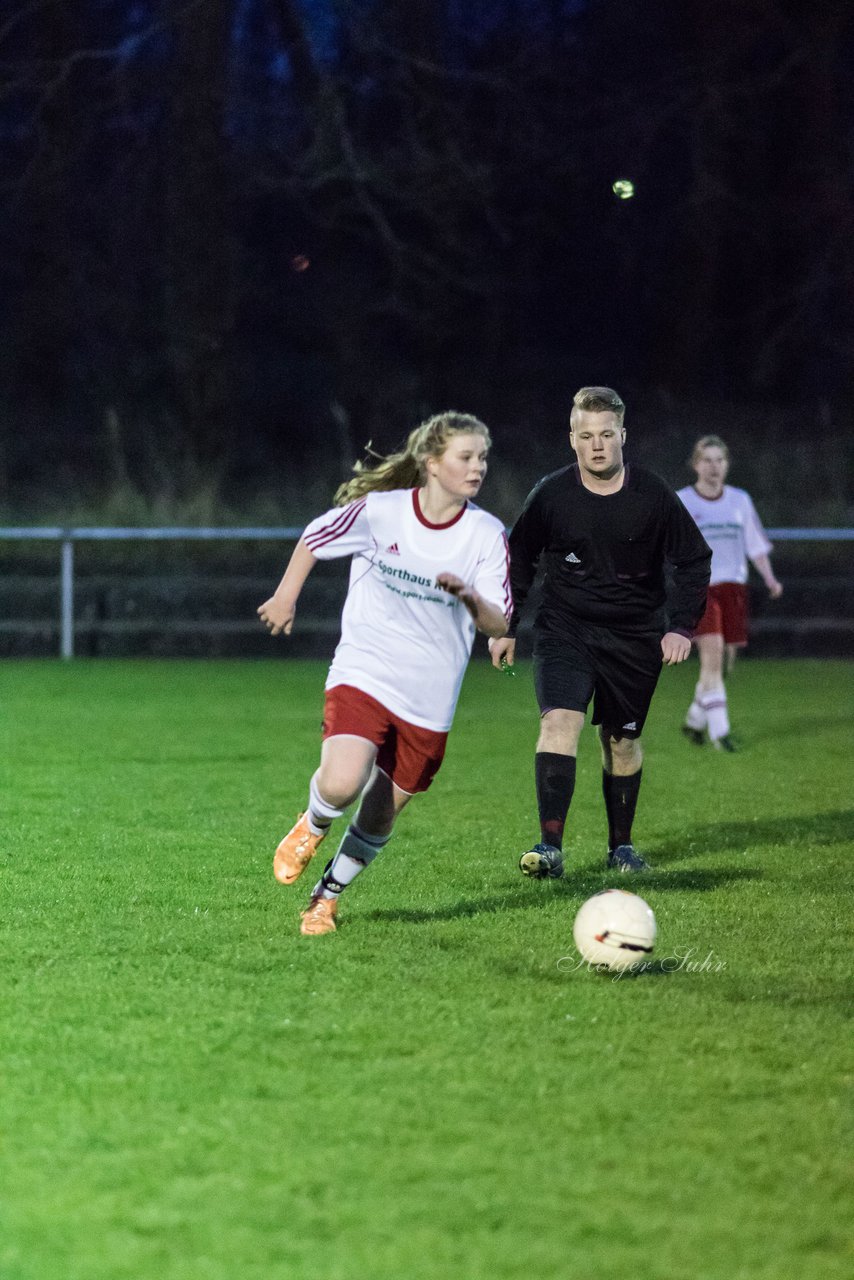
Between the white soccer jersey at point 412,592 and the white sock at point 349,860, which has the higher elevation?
the white soccer jersey at point 412,592

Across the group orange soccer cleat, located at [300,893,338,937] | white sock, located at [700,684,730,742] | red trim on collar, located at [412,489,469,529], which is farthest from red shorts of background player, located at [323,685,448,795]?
Answer: white sock, located at [700,684,730,742]

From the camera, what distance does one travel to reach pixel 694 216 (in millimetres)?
27031

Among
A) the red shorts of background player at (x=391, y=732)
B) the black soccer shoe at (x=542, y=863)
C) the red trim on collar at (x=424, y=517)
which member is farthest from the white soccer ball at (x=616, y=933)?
the red trim on collar at (x=424, y=517)

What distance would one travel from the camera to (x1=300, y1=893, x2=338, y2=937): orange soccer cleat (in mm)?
5824

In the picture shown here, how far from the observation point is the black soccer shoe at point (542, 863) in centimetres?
658

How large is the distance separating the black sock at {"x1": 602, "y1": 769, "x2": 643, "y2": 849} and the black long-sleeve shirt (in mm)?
668

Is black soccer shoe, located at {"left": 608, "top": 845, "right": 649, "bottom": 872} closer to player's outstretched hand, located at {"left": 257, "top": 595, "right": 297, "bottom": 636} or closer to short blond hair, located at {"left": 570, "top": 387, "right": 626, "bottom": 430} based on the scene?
short blond hair, located at {"left": 570, "top": 387, "right": 626, "bottom": 430}

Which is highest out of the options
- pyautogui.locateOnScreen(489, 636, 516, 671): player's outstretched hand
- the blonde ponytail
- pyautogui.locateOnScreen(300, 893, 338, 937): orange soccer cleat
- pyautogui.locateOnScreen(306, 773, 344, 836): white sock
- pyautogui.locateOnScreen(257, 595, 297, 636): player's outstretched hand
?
the blonde ponytail

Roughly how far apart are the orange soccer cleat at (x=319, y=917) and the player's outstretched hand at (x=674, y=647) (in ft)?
5.58

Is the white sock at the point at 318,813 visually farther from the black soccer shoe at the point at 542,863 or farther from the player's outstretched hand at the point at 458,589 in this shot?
the black soccer shoe at the point at 542,863

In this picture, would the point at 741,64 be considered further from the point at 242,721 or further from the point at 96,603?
the point at 242,721

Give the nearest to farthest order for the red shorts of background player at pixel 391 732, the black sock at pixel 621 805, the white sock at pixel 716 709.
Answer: the red shorts of background player at pixel 391 732 < the black sock at pixel 621 805 < the white sock at pixel 716 709

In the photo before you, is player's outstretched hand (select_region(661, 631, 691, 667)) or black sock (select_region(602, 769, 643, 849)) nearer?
player's outstretched hand (select_region(661, 631, 691, 667))

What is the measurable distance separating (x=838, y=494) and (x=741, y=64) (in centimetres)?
730
